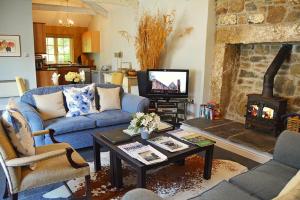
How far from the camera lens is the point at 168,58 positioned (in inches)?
213

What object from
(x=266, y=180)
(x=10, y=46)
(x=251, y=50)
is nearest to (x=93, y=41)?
(x=10, y=46)

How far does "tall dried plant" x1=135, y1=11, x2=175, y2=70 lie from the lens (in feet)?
16.8

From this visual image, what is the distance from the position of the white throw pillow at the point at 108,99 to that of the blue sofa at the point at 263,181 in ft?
8.00

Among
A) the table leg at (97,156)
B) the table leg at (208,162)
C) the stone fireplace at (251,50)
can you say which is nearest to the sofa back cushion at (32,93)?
the table leg at (97,156)

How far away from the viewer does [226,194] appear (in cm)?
172

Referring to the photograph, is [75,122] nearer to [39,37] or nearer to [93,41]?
[39,37]

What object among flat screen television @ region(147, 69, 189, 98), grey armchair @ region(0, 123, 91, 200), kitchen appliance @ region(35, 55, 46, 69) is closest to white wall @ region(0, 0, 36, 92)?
kitchen appliance @ region(35, 55, 46, 69)

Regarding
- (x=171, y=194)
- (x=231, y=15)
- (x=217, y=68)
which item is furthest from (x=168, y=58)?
(x=171, y=194)

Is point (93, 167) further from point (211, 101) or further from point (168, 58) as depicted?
point (168, 58)

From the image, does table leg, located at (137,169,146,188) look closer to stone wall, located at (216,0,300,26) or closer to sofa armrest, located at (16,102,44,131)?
sofa armrest, located at (16,102,44,131)

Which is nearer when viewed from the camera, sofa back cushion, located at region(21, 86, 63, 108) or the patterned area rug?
the patterned area rug

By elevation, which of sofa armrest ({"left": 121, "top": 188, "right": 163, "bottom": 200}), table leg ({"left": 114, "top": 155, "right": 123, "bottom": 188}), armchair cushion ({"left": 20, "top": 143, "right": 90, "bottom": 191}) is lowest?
table leg ({"left": 114, "top": 155, "right": 123, "bottom": 188})

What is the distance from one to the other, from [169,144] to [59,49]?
775 cm

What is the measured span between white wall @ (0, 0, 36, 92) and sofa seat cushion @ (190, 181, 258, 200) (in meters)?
5.68
